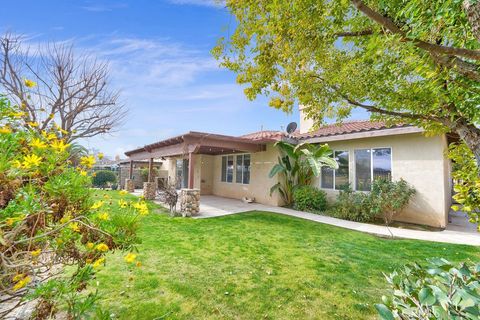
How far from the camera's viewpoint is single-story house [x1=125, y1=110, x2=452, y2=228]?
29.2 ft

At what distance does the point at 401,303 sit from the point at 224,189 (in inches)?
623

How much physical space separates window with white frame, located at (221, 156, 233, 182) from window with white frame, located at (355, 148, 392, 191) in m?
8.66

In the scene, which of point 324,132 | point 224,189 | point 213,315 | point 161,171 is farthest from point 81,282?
point 161,171

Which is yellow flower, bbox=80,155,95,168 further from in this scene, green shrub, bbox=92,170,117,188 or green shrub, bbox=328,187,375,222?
green shrub, bbox=92,170,117,188

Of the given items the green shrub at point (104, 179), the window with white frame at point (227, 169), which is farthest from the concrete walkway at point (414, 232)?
the green shrub at point (104, 179)

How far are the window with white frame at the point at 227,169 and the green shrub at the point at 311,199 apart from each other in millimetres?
6195

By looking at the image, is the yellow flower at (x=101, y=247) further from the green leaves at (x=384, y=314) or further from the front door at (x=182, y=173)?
the front door at (x=182, y=173)

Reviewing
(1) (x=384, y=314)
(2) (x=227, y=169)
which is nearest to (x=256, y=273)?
(1) (x=384, y=314)

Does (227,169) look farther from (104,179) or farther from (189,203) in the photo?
(104,179)

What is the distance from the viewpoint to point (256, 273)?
4551 mm

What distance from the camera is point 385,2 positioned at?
10.4ft

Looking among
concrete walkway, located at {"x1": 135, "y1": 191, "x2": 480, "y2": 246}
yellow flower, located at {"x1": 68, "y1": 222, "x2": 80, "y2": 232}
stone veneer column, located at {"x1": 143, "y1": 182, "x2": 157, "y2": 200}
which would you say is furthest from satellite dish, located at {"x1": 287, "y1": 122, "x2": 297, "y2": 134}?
yellow flower, located at {"x1": 68, "y1": 222, "x2": 80, "y2": 232}

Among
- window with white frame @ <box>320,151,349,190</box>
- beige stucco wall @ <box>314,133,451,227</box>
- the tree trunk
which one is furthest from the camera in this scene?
window with white frame @ <box>320,151,349,190</box>

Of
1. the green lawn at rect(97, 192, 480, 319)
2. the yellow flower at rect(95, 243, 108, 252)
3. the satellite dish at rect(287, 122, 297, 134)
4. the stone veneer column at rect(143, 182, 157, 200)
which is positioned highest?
the satellite dish at rect(287, 122, 297, 134)
